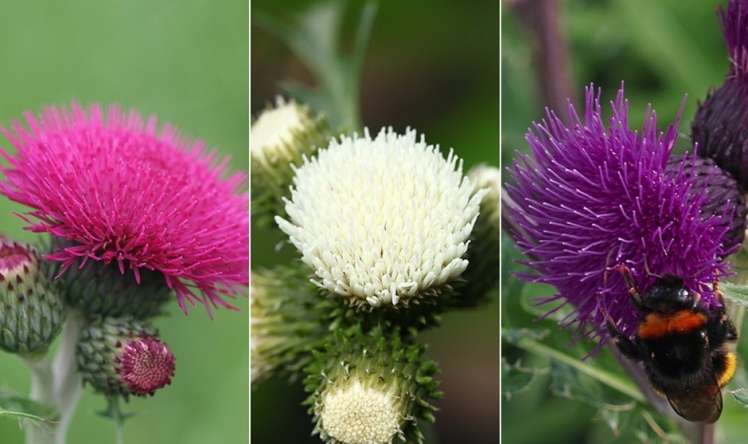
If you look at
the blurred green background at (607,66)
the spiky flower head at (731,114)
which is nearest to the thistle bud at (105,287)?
the blurred green background at (607,66)

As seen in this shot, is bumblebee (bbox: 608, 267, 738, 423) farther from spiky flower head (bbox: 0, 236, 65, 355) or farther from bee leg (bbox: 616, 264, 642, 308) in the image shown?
spiky flower head (bbox: 0, 236, 65, 355)

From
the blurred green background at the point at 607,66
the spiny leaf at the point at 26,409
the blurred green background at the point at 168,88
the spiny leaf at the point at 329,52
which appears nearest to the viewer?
the spiny leaf at the point at 26,409

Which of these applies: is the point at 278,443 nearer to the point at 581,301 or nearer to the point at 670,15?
the point at 581,301

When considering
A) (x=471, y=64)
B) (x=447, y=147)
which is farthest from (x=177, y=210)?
(x=471, y=64)

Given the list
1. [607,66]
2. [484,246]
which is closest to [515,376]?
[484,246]

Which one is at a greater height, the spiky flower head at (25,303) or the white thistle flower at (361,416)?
the spiky flower head at (25,303)

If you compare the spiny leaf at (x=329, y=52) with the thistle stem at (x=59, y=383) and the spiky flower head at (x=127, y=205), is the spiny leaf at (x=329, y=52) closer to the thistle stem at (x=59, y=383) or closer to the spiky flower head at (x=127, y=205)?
the spiky flower head at (x=127, y=205)
